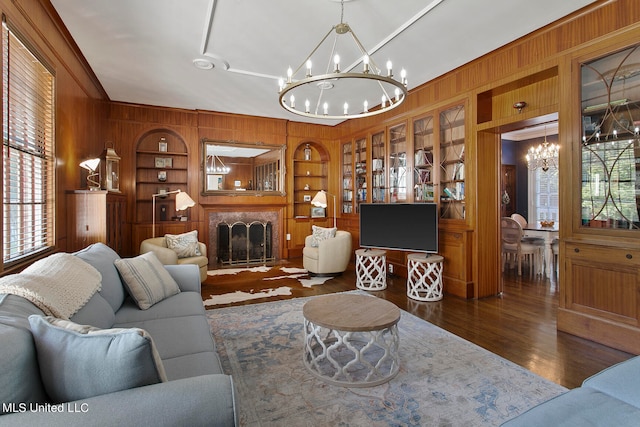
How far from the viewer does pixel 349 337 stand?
2420 millimetres

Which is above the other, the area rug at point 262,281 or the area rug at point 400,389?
the area rug at point 262,281

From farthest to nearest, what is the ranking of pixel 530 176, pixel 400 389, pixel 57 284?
1. pixel 530 176
2. pixel 400 389
3. pixel 57 284

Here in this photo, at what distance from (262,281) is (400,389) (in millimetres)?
3180

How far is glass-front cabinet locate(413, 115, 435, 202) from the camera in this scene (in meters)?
4.66

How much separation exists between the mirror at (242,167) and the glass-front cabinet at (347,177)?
1254 mm

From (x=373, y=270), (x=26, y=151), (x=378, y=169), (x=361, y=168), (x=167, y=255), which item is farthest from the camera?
(x=361, y=168)

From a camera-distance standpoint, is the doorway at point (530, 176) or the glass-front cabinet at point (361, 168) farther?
the doorway at point (530, 176)

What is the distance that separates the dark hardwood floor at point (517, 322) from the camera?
8.03 feet

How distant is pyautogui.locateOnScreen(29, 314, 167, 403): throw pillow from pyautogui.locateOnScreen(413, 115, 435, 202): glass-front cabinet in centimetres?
426

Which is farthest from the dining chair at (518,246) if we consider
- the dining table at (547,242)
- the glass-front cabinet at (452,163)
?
the glass-front cabinet at (452,163)

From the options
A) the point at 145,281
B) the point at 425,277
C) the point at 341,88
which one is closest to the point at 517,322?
the point at 425,277

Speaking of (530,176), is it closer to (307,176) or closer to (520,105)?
(520,105)

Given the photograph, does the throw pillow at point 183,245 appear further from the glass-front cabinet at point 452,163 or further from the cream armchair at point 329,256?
the glass-front cabinet at point 452,163

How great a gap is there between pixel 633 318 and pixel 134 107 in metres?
6.96
